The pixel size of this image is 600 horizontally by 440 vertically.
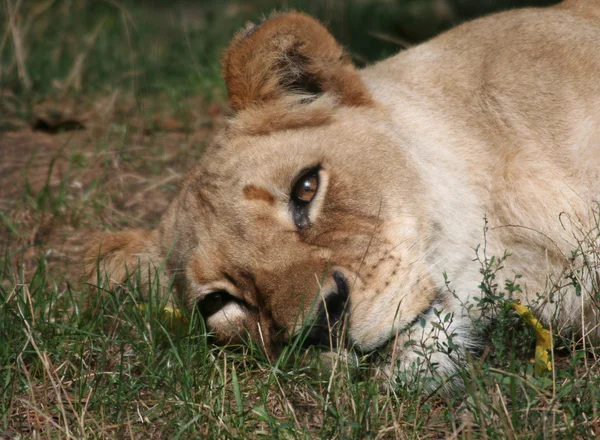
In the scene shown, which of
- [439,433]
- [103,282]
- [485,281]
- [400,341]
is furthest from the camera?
[103,282]

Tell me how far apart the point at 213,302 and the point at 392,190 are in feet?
2.80

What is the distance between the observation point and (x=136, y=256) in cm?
375

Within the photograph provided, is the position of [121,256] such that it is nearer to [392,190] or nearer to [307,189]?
[307,189]

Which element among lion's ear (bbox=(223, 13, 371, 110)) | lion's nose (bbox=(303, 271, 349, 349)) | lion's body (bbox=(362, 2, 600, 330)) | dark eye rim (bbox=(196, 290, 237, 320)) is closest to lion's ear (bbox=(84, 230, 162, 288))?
dark eye rim (bbox=(196, 290, 237, 320))

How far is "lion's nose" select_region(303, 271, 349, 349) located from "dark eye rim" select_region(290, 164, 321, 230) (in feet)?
0.97

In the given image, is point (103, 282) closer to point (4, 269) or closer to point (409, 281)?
point (4, 269)

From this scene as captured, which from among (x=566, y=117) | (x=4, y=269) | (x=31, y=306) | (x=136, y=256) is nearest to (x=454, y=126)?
(x=566, y=117)

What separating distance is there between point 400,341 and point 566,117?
3.74 feet

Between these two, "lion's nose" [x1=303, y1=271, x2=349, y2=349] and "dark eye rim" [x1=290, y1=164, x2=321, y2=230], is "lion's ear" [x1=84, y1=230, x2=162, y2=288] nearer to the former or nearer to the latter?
"dark eye rim" [x1=290, y1=164, x2=321, y2=230]

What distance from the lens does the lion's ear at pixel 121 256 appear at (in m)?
3.69

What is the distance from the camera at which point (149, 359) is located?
3.08 m

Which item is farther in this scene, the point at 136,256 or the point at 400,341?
the point at 136,256

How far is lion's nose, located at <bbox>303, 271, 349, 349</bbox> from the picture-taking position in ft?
8.87

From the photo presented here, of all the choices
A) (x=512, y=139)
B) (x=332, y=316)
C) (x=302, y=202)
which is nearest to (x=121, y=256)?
(x=302, y=202)
